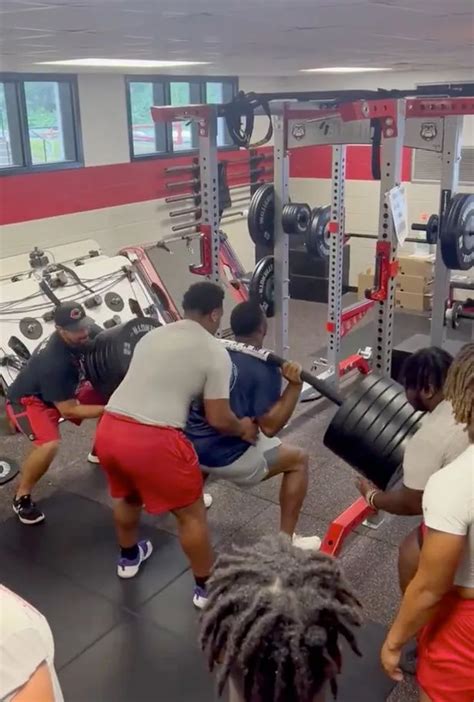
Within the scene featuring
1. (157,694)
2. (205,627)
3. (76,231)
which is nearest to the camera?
(205,627)

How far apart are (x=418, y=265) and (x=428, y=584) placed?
18.1 feet

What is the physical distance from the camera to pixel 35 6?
1712 mm

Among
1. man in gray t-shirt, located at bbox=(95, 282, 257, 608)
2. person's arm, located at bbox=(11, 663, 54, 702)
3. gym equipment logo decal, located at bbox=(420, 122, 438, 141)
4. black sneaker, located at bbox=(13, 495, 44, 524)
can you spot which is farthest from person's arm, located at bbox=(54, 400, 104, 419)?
gym equipment logo decal, located at bbox=(420, 122, 438, 141)

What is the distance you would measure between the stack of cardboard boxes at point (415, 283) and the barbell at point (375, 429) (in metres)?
4.19

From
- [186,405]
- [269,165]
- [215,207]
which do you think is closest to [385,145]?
[215,207]

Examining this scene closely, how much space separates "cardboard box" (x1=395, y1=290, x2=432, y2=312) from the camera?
22.0 feet

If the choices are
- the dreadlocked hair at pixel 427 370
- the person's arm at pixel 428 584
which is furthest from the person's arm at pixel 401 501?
the person's arm at pixel 428 584

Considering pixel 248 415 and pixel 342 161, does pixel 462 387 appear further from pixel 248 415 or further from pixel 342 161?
pixel 342 161

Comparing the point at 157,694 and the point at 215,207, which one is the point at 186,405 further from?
the point at 215,207

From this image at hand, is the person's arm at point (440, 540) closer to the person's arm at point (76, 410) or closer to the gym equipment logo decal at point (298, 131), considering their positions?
the person's arm at point (76, 410)

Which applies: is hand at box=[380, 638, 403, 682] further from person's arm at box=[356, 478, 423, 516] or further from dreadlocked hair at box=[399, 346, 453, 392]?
dreadlocked hair at box=[399, 346, 453, 392]

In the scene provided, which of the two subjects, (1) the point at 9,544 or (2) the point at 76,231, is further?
(2) the point at 76,231

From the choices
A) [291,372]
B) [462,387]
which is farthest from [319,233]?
[462,387]

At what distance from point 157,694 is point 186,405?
991 mm
